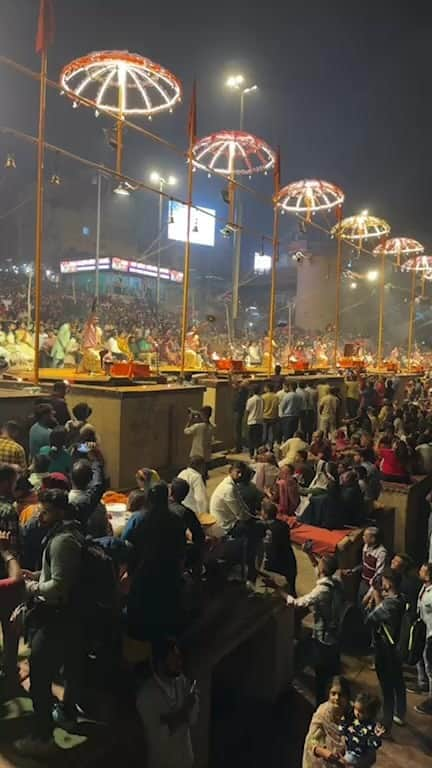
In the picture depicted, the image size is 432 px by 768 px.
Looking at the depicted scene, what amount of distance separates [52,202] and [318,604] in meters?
43.6

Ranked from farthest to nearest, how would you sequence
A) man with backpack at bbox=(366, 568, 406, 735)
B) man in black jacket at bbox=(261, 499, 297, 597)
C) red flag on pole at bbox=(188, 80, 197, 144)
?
red flag on pole at bbox=(188, 80, 197, 144) < man in black jacket at bbox=(261, 499, 297, 597) < man with backpack at bbox=(366, 568, 406, 735)

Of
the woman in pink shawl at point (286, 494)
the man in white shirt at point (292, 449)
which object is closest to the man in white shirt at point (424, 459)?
the man in white shirt at point (292, 449)

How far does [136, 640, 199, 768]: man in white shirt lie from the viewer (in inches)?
129

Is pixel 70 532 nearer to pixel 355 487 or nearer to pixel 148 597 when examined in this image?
pixel 148 597

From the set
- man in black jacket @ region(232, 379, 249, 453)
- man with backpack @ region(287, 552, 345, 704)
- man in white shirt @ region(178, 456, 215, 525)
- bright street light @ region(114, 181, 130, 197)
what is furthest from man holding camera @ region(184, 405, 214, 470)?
bright street light @ region(114, 181, 130, 197)

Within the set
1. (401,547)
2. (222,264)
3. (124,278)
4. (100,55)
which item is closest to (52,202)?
(124,278)

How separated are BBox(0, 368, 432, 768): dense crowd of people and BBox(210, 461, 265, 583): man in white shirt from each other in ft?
0.05

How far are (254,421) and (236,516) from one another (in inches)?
247

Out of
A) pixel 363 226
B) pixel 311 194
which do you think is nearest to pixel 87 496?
pixel 311 194

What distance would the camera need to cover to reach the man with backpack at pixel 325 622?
4.98m

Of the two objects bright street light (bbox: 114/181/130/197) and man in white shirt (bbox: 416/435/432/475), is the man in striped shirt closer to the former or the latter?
man in white shirt (bbox: 416/435/432/475)

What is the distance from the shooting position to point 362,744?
3475 millimetres

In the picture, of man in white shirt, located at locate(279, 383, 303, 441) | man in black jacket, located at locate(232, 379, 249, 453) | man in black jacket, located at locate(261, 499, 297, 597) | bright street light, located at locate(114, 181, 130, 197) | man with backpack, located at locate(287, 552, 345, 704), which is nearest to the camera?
man with backpack, located at locate(287, 552, 345, 704)

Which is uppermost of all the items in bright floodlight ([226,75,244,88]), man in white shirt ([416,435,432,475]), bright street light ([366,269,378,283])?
bright floodlight ([226,75,244,88])
